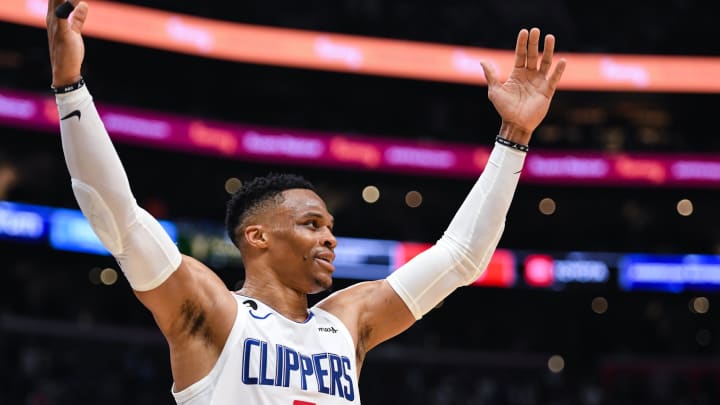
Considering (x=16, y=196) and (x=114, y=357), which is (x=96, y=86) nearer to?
(x=16, y=196)

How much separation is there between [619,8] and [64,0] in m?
26.8

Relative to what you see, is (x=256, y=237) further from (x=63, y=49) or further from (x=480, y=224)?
(x=63, y=49)

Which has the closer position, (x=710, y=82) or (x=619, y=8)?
(x=710, y=82)

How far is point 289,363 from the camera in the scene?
3.39m

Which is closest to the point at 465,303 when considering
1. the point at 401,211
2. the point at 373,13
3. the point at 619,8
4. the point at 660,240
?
the point at 401,211

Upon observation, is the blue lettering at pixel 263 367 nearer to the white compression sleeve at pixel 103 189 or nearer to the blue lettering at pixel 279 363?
the blue lettering at pixel 279 363

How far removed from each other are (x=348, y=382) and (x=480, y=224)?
0.81 m

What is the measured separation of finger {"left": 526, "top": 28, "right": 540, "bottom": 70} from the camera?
387 centimetres

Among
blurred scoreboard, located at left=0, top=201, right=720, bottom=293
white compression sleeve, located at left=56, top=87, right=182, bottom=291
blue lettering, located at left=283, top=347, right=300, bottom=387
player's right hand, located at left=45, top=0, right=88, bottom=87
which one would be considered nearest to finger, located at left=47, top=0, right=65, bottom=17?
player's right hand, located at left=45, top=0, right=88, bottom=87

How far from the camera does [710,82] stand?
936 inches

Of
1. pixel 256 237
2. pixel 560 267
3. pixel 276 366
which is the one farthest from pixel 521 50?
pixel 560 267

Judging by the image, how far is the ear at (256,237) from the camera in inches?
147

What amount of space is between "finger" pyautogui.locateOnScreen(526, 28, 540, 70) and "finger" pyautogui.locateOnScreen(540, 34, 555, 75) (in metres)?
0.03

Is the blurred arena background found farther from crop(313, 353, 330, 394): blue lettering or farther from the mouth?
crop(313, 353, 330, 394): blue lettering
